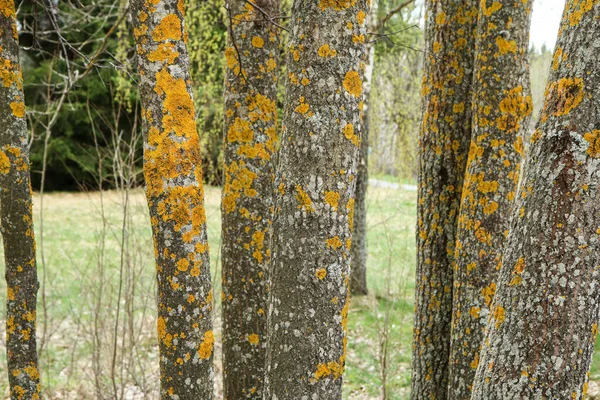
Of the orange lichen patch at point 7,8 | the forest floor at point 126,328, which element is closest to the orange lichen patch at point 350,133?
the orange lichen patch at point 7,8

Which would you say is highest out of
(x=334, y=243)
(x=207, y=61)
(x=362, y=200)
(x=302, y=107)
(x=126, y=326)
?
(x=207, y=61)

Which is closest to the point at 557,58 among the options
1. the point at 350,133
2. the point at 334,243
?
the point at 350,133

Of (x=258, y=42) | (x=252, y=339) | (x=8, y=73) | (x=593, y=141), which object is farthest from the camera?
(x=252, y=339)

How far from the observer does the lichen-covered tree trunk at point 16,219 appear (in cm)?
292

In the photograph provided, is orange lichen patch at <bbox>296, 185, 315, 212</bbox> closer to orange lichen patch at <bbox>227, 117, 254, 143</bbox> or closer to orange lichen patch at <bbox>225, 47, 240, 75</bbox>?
orange lichen patch at <bbox>227, 117, 254, 143</bbox>

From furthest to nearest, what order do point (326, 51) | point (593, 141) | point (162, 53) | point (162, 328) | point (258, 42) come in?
point (258, 42)
point (162, 328)
point (162, 53)
point (326, 51)
point (593, 141)

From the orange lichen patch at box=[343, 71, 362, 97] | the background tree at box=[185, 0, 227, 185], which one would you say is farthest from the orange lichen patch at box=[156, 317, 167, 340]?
the background tree at box=[185, 0, 227, 185]

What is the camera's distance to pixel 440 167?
3441 mm

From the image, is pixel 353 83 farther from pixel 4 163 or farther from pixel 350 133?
pixel 4 163

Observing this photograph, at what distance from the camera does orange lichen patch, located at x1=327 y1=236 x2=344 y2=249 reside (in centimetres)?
203

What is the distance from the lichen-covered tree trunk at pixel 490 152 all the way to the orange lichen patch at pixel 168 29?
1.67 metres

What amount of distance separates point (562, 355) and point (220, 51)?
921 cm

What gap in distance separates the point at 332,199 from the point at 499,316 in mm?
692

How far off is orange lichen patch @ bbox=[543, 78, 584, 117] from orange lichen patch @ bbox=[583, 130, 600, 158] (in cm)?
10
